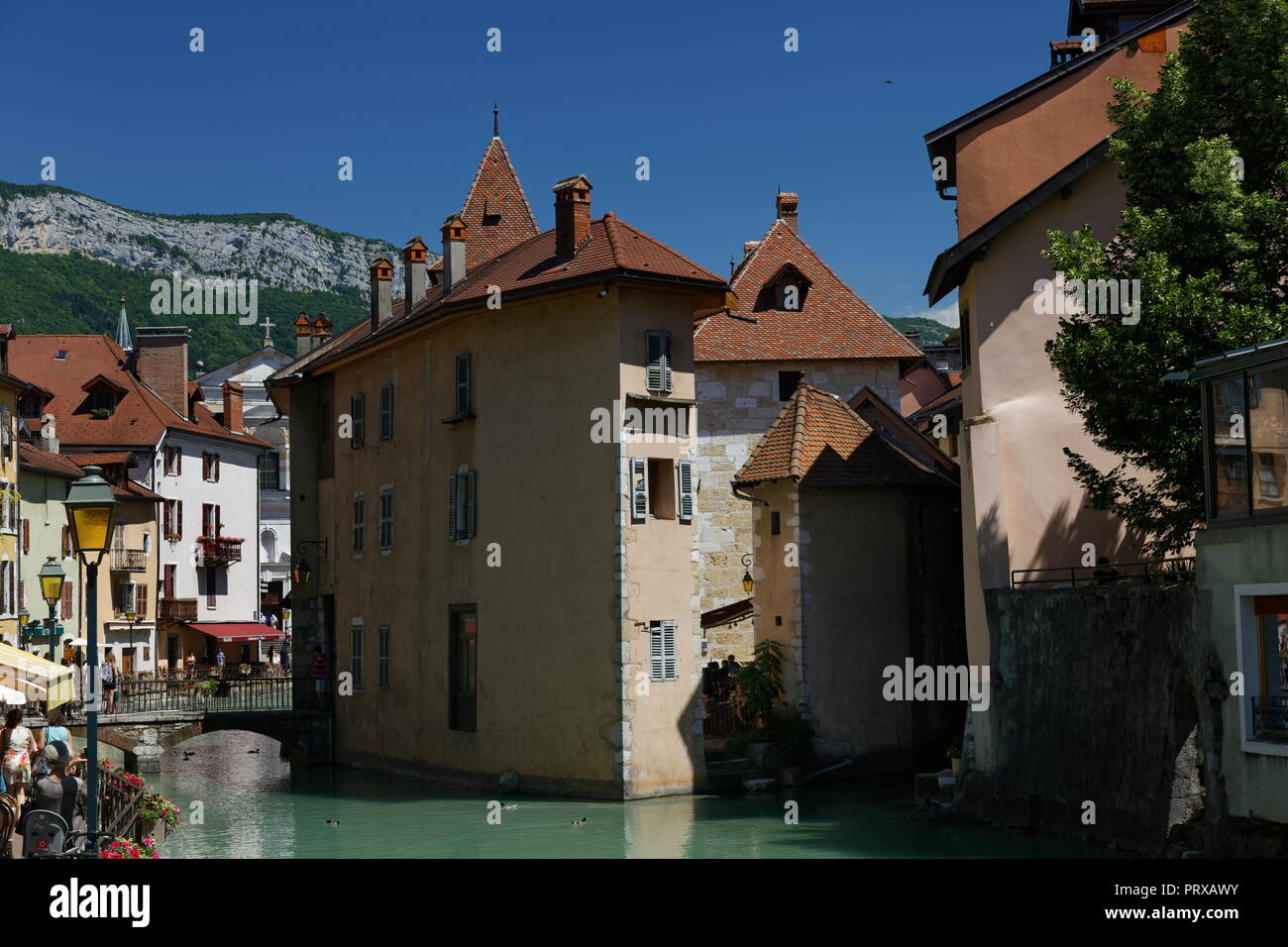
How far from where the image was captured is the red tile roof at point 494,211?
43.5 m

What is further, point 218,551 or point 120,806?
point 218,551

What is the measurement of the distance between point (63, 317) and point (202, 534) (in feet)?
236

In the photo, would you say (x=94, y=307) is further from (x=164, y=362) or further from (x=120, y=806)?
(x=120, y=806)

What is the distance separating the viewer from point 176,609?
216ft

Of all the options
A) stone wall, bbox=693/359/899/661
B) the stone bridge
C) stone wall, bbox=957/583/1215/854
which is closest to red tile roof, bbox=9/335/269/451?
the stone bridge

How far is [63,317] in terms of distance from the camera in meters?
133

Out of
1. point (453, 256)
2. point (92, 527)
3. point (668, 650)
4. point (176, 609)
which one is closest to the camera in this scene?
point (92, 527)

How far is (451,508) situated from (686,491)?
5.91 meters

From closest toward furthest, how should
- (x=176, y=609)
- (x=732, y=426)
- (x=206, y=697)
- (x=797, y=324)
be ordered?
1. (x=206, y=697)
2. (x=732, y=426)
3. (x=797, y=324)
4. (x=176, y=609)

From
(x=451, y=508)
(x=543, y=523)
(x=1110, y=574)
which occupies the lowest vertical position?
(x=1110, y=574)

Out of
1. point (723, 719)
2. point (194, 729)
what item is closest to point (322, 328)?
point (194, 729)

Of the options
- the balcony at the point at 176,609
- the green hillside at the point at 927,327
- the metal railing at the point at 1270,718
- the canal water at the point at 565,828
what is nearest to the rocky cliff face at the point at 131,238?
the green hillside at the point at 927,327

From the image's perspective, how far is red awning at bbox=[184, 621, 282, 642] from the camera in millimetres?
67188
